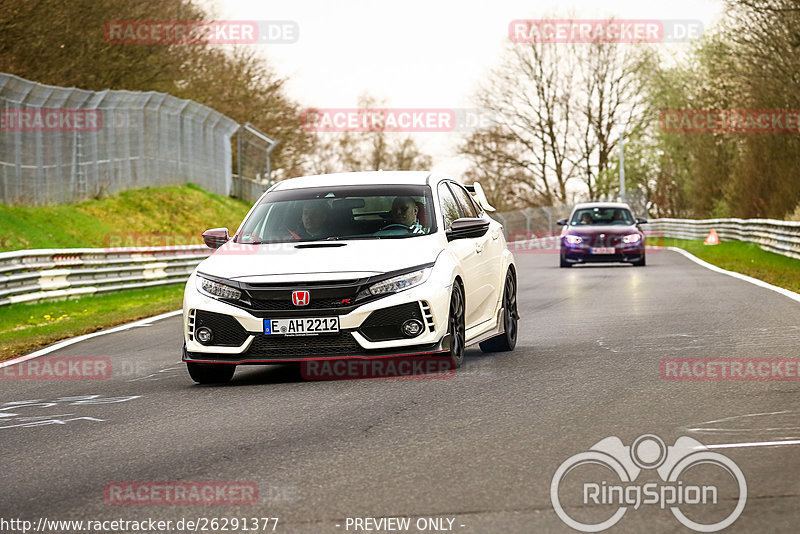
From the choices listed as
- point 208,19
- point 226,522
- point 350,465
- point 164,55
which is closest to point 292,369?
point 350,465

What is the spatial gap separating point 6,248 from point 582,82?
5184cm

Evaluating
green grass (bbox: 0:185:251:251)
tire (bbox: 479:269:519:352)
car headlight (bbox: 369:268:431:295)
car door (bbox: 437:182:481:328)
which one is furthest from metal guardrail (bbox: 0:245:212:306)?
car headlight (bbox: 369:268:431:295)

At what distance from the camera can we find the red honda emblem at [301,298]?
9586 mm

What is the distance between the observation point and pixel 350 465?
646cm

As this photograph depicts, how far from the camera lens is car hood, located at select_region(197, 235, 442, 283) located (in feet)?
31.7

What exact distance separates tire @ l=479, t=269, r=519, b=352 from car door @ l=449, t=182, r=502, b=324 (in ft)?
0.96

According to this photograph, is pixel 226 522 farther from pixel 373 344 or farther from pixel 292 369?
pixel 292 369

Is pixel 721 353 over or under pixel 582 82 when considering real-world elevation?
under

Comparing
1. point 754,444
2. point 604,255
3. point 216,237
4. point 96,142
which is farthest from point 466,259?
point 96,142

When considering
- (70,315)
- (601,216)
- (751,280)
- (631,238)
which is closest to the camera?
(70,315)

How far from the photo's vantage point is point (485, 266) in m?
11.4

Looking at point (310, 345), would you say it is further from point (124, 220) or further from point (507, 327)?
point (124, 220)

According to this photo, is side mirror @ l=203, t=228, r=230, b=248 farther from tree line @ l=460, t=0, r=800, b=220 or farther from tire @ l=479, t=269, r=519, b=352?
tree line @ l=460, t=0, r=800, b=220

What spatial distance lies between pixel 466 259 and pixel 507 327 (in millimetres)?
1415
